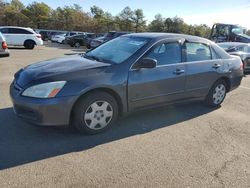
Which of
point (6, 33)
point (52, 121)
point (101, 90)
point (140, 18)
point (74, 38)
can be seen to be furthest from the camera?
point (140, 18)

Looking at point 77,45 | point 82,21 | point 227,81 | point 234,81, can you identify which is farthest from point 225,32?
point 82,21

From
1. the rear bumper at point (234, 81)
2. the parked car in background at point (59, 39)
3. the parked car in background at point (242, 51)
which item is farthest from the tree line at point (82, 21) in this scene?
the rear bumper at point (234, 81)

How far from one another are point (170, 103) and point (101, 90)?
1595 millimetres

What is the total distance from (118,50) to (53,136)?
6.26 feet

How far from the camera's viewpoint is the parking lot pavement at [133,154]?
332 cm

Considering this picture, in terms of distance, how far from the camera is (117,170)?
3.51 metres

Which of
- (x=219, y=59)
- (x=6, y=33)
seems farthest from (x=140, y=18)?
(x=219, y=59)

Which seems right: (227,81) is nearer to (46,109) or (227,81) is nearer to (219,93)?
(219,93)

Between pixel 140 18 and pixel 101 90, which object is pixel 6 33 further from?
pixel 140 18

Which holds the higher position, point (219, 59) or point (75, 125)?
point (219, 59)

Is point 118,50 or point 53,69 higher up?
point 118,50

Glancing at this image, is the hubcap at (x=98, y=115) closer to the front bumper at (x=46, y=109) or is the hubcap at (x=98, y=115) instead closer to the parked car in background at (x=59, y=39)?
the front bumper at (x=46, y=109)

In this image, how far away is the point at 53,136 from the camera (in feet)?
14.3

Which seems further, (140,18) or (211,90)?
(140,18)
